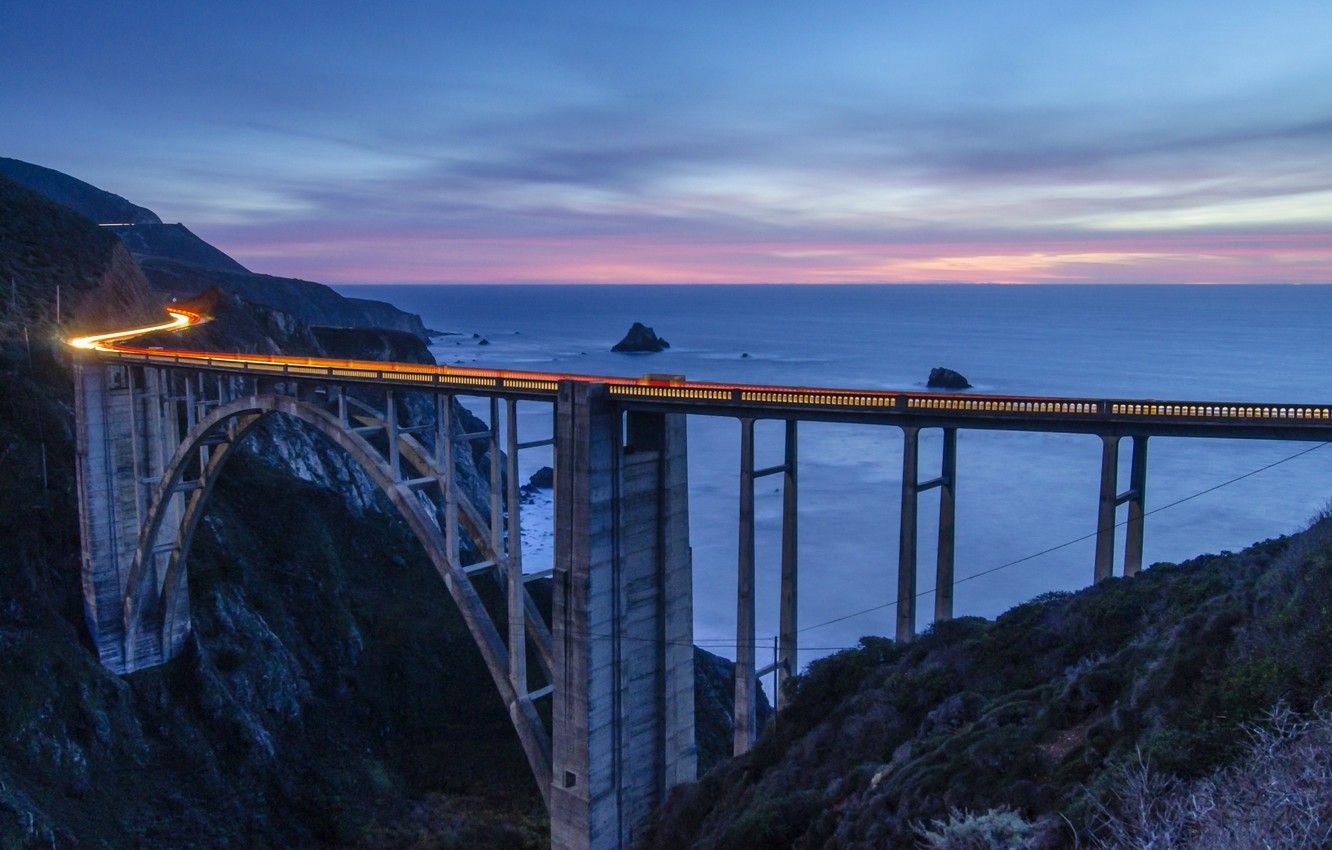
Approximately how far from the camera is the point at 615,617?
71.8 feet

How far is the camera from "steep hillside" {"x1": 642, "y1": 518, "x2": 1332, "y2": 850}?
10.1 m

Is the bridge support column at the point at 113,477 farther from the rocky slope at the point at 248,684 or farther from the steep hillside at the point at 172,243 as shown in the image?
the steep hillside at the point at 172,243

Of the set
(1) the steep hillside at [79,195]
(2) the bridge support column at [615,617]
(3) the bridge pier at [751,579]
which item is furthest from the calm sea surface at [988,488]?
(1) the steep hillside at [79,195]

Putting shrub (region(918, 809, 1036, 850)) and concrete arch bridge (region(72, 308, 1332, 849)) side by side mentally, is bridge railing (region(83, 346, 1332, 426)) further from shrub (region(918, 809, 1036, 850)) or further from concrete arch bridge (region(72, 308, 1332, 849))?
shrub (region(918, 809, 1036, 850))

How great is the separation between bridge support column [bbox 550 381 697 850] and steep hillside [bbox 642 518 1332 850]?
6.68 ft

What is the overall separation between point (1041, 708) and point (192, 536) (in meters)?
31.0

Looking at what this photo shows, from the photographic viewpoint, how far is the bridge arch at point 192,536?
2306 cm

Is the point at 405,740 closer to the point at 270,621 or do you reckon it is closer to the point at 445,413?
the point at 270,621

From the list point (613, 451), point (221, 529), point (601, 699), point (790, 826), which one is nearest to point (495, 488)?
point (613, 451)

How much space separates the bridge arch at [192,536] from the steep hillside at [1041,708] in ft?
17.9

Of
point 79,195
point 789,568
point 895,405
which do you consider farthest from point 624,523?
point 79,195

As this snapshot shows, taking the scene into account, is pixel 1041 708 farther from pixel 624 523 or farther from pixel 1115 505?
pixel 624 523

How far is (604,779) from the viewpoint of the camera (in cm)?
2205

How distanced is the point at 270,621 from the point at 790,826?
3012 centimetres
